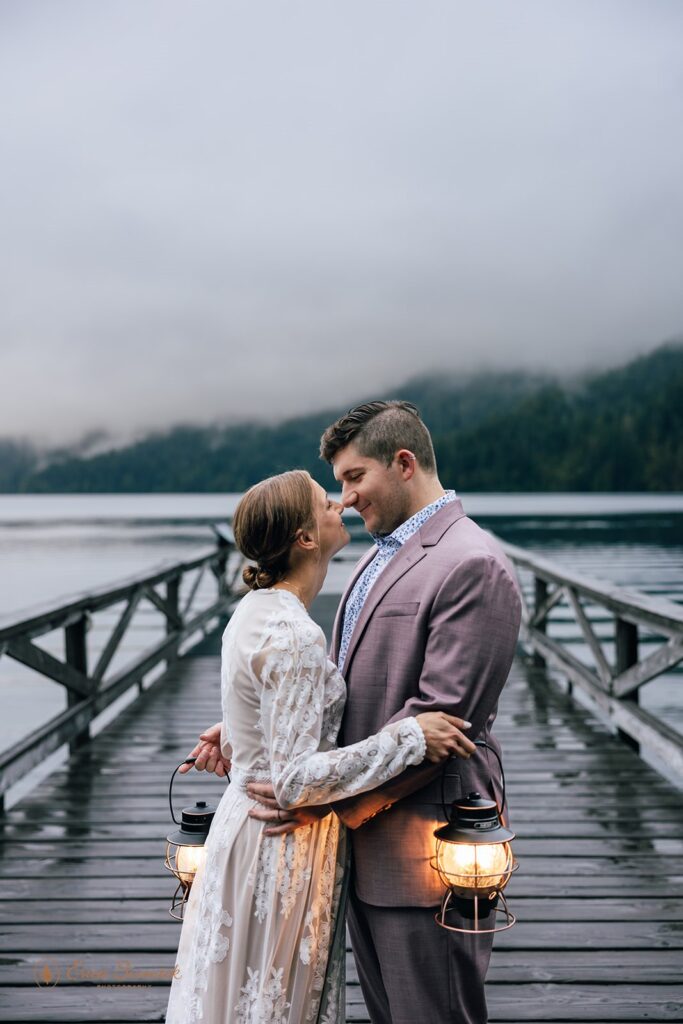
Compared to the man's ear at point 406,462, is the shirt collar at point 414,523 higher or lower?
lower

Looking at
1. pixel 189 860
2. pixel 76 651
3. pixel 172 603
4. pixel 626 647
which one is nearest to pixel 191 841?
pixel 189 860

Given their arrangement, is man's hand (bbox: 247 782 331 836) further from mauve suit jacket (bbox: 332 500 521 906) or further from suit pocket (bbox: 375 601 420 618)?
suit pocket (bbox: 375 601 420 618)

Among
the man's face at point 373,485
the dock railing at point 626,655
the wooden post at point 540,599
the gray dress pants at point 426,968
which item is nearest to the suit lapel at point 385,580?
the man's face at point 373,485

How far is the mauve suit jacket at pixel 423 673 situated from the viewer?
1.79m

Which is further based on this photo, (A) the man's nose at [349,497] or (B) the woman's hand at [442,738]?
(A) the man's nose at [349,497]

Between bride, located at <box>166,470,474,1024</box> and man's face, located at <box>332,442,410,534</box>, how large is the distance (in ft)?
0.40

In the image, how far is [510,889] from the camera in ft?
12.1

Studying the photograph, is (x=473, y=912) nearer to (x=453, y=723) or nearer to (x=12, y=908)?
(x=453, y=723)

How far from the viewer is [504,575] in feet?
6.07

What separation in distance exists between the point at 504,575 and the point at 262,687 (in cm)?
54

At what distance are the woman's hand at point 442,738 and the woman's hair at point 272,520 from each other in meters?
0.46

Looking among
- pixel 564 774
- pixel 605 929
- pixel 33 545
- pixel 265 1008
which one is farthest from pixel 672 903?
pixel 33 545

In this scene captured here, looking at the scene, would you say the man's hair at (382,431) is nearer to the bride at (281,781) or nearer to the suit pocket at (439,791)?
the bride at (281,781)

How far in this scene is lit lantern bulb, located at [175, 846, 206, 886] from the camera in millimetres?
2033
